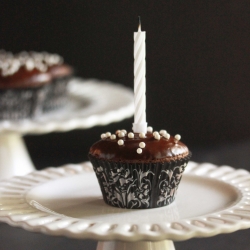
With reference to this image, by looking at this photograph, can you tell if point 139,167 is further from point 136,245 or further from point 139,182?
point 136,245

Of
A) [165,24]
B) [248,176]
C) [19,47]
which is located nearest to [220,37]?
[165,24]

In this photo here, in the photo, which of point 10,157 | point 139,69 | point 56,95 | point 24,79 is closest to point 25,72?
point 24,79

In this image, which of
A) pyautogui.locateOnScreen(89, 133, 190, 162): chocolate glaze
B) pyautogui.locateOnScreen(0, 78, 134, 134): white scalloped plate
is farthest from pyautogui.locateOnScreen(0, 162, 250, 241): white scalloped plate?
pyautogui.locateOnScreen(0, 78, 134, 134): white scalloped plate

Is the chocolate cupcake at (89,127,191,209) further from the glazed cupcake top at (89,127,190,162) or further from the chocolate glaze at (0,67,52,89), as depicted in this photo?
the chocolate glaze at (0,67,52,89)

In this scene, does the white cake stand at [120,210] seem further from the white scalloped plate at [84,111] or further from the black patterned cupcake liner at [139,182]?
the white scalloped plate at [84,111]

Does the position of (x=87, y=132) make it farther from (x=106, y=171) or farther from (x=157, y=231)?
(x=157, y=231)

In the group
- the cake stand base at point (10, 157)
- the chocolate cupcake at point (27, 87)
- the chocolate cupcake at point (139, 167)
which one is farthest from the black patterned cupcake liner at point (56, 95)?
the chocolate cupcake at point (139, 167)
